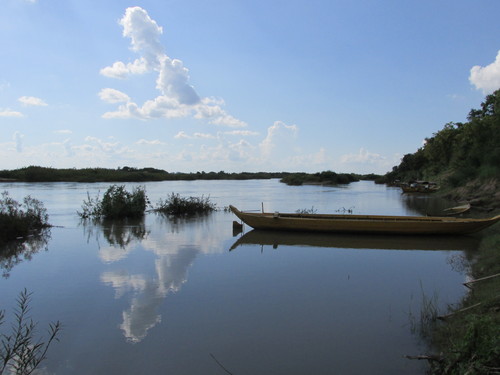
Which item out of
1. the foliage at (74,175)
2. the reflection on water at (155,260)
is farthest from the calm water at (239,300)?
the foliage at (74,175)

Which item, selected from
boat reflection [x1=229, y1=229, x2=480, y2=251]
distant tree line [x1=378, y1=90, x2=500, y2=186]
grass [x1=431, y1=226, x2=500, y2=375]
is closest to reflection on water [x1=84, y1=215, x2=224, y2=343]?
boat reflection [x1=229, y1=229, x2=480, y2=251]

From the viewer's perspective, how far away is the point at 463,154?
38.9m

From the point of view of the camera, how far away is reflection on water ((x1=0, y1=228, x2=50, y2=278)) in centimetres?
1041

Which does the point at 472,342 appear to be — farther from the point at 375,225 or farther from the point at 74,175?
the point at 74,175

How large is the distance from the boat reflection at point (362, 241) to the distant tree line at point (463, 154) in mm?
13191

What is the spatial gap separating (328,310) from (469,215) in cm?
1414

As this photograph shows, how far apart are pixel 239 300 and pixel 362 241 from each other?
743 centimetres

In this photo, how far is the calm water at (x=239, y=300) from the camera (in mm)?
5047

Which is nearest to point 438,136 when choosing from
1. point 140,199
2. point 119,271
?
point 140,199

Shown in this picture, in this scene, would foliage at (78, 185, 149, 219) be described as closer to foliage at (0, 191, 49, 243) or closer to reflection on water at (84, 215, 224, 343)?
reflection on water at (84, 215, 224, 343)

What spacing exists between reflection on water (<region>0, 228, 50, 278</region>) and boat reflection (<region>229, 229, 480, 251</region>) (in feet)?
20.1

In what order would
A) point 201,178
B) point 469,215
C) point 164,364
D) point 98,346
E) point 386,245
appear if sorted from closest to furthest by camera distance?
point 164,364
point 98,346
point 386,245
point 469,215
point 201,178

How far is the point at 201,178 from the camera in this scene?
9288 centimetres

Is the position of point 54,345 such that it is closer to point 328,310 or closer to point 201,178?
point 328,310
